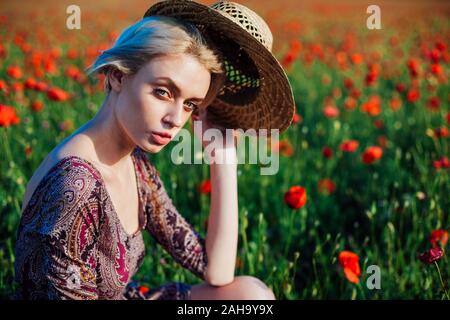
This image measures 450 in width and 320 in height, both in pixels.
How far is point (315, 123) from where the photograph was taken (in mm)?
3736

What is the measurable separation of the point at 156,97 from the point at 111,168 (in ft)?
0.79

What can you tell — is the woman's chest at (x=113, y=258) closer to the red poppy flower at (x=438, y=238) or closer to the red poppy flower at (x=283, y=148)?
the red poppy flower at (x=438, y=238)

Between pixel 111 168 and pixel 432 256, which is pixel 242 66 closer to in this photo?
pixel 111 168

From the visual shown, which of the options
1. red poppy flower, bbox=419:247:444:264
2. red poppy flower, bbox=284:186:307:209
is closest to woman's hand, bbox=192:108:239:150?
red poppy flower, bbox=284:186:307:209

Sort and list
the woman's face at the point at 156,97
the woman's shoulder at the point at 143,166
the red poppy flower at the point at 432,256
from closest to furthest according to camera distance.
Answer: the woman's face at the point at 156,97
the red poppy flower at the point at 432,256
the woman's shoulder at the point at 143,166

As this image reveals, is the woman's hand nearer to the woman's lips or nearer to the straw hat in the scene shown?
the straw hat

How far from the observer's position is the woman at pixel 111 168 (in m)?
1.32

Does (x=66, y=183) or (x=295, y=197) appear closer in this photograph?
(x=66, y=183)

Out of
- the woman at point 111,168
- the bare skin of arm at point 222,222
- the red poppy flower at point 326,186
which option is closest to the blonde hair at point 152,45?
the woman at point 111,168

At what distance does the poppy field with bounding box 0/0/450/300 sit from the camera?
2.00 metres

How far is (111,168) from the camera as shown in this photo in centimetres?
152

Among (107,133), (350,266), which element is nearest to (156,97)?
(107,133)

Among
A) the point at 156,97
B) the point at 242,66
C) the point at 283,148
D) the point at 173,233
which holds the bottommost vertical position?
the point at 173,233
